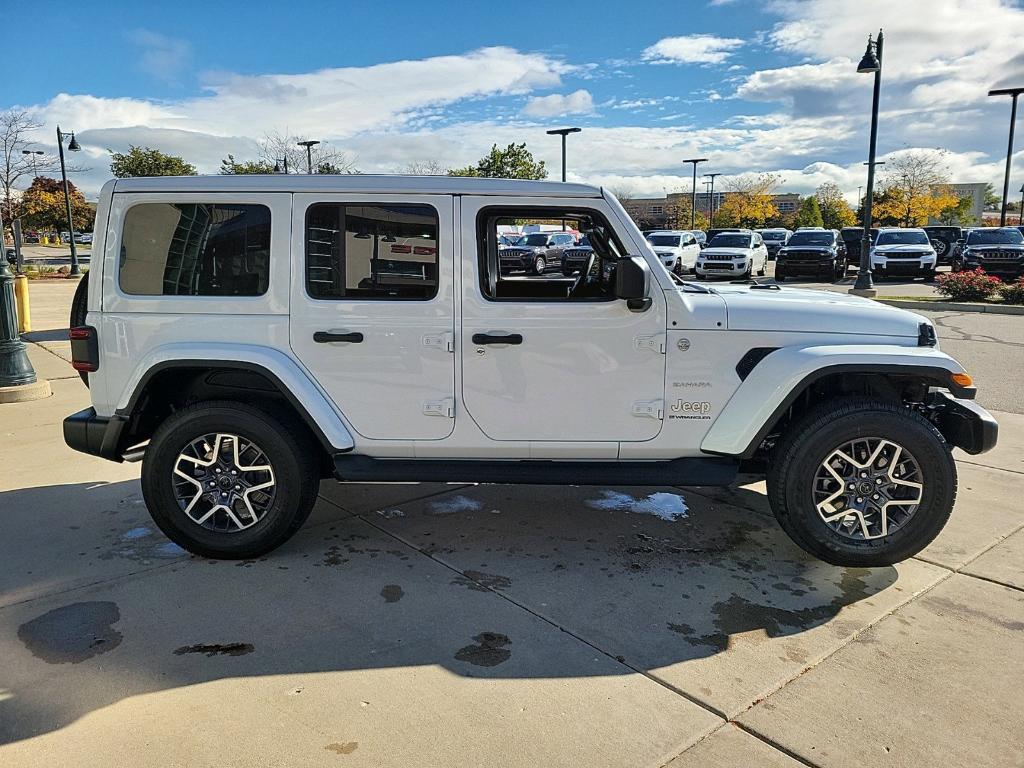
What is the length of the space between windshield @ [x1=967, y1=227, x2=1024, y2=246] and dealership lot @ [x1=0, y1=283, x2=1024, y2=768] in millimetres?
22348

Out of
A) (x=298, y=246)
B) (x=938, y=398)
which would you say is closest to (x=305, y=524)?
(x=298, y=246)

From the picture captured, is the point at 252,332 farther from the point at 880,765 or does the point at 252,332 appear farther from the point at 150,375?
the point at 880,765

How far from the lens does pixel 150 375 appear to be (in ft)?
13.3

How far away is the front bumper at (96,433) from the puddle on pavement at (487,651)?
88.5 inches

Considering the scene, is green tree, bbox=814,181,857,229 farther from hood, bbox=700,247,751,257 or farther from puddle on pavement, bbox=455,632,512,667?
puddle on pavement, bbox=455,632,512,667

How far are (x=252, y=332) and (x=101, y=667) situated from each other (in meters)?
1.70

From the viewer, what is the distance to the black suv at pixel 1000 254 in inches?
879

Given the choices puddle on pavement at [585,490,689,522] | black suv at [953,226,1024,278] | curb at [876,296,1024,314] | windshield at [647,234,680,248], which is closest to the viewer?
puddle on pavement at [585,490,689,522]

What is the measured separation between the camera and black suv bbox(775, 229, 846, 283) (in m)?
25.2

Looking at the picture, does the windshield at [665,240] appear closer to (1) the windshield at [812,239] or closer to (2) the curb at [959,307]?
(1) the windshield at [812,239]

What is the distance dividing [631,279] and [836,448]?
1333 millimetres

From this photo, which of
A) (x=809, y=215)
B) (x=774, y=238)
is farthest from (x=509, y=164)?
(x=809, y=215)

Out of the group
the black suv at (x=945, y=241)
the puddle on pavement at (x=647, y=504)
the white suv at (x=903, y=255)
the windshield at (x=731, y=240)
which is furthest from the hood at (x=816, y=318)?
the black suv at (x=945, y=241)

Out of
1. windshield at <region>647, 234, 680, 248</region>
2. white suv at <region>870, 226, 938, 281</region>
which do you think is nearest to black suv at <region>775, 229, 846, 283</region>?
white suv at <region>870, 226, 938, 281</region>
